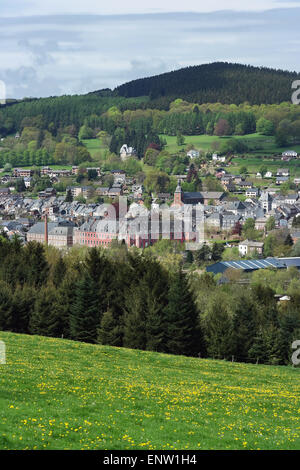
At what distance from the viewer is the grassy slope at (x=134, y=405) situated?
14168mm

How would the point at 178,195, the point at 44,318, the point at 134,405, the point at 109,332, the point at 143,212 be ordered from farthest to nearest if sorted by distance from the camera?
the point at 178,195 < the point at 143,212 < the point at 44,318 < the point at 109,332 < the point at 134,405

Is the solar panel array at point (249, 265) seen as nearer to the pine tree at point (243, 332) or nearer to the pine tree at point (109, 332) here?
the pine tree at point (243, 332)

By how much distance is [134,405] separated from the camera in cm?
1706

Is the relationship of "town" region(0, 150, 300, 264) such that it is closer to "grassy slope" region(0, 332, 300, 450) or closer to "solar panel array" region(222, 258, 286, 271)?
"solar panel array" region(222, 258, 286, 271)

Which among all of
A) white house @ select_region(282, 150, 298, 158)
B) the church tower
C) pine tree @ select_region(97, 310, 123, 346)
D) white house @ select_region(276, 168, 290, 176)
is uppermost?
white house @ select_region(282, 150, 298, 158)

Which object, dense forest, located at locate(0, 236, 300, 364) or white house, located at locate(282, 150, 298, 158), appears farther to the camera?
white house, located at locate(282, 150, 298, 158)

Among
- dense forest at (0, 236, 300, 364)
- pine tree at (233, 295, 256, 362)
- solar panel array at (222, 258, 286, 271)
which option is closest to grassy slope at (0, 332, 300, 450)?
pine tree at (233, 295, 256, 362)

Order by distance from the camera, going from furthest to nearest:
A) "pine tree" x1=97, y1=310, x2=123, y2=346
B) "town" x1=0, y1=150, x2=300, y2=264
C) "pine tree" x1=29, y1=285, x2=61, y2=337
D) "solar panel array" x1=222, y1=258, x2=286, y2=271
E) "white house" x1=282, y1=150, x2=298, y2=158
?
"white house" x1=282, y1=150, x2=298, y2=158
"town" x1=0, y1=150, x2=300, y2=264
"solar panel array" x1=222, y1=258, x2=286, y2=271
"pine tree" x1=29, y1=285, x2=61, y2=337
"pine tree" x1=97, y1=310, x2=123, y2=346

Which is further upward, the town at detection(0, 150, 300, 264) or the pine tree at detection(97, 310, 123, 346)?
the pine tree at detection(97, 310, 123, 346)

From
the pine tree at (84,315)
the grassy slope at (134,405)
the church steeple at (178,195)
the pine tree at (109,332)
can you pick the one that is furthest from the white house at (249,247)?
the grassy slope at (134,405)

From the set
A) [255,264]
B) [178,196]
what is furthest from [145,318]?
[178,196]

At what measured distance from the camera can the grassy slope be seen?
14168mm

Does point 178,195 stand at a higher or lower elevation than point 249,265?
higher

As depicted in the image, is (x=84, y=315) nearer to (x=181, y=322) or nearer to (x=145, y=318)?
(x=145, y=318)
